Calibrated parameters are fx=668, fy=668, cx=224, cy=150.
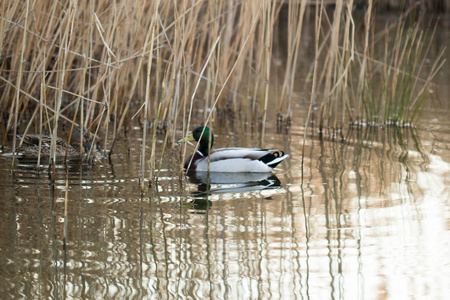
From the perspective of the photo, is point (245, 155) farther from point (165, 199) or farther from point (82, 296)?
point (82, 296)

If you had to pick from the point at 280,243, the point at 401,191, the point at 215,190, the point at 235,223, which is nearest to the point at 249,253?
the point at 280,243

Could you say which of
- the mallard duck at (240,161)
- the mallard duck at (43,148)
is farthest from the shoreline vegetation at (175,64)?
the mallard duck at (240,161)

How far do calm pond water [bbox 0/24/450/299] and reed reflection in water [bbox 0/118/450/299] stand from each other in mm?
10

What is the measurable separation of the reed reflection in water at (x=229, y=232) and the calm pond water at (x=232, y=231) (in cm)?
1

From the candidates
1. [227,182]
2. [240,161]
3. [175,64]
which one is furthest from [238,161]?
[175,64]

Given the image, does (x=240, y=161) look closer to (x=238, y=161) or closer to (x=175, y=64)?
(x=238, y=161)

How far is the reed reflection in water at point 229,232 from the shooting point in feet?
11.0

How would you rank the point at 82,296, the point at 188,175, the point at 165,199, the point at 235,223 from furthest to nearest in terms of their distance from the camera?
the point at 188,175 < the point at 165,199 < the point at 235,223 < the point at 82,296

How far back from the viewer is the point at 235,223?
4355 mm

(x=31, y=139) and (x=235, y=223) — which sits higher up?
(x=31, y=139)

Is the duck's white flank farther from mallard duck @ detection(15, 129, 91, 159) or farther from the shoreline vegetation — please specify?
mallard duck @ detection(15, 129, 91, 159)

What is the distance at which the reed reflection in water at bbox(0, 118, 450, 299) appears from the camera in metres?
3.35

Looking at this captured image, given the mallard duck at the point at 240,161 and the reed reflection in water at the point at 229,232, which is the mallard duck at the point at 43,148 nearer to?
the reed reflection in water at the point at 229,232

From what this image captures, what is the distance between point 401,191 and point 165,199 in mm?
1877
